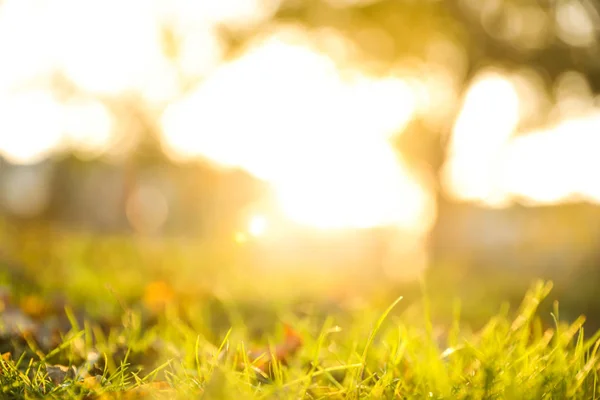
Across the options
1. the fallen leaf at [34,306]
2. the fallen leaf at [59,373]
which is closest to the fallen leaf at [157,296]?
the fallen leaf at [34,306]

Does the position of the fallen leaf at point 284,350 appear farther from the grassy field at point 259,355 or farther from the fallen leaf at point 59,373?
the fallen leaf at point 59,373

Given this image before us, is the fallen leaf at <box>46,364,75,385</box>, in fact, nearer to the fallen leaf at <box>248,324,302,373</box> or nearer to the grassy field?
the grassy field

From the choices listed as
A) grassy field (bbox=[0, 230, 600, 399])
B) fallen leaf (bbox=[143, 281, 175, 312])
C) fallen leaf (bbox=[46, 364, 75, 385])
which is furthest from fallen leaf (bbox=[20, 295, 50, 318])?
fallen leaf (bbox=[46, 364, 75, 385])

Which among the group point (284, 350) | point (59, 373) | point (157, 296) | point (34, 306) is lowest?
point (157, 296)

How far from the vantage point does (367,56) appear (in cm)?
1014

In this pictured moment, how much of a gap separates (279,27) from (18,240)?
17.4ft

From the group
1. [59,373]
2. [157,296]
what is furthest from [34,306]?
[59,373]

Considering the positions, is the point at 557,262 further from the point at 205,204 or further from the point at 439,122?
the point at 205,204

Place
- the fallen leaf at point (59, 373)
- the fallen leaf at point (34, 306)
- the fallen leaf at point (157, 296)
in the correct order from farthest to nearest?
the fallen leaf at point (157, 296), the fallen leaf at point (34, 306), the fallen leaf at point (59, 373)

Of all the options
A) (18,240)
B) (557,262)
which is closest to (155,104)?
(18,240)

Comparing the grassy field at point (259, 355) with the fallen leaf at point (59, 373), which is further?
the fallen leaf at point (59, 373)

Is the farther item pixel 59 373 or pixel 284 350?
pixel 284 350

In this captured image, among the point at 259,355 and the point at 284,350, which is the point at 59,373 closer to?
the point at 259,355

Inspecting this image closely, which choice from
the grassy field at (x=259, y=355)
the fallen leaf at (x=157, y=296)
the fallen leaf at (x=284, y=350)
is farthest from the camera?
the fallen leaf at (x=157, y=296)
